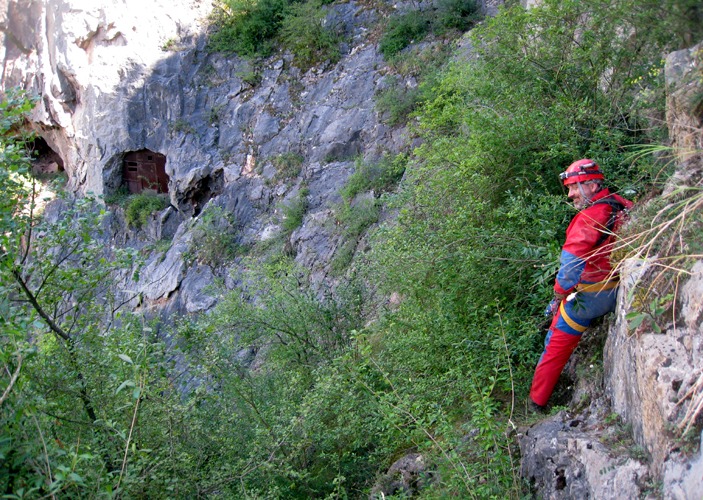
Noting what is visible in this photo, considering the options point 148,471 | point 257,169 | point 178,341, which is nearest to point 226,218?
point 257,169

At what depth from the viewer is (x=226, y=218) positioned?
653 inches

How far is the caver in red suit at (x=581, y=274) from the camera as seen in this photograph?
14.1 ft

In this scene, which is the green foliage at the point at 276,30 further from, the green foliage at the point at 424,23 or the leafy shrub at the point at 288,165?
the leafy shrub at the point at 288,165

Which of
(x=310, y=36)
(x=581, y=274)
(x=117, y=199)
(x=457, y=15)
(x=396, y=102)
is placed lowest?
(x=117, y=199)

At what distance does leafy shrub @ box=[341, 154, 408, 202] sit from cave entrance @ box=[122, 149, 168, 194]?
8.65 m

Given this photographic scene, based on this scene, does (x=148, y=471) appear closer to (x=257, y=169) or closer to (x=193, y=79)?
(x=257, y=169)

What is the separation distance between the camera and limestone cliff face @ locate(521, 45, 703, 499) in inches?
118

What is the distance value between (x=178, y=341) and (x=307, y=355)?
209 centimetres

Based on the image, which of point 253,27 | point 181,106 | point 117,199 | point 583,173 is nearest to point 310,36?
point 253,27

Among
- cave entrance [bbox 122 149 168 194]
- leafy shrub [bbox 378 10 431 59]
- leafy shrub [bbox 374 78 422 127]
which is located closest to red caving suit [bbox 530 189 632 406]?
leafy shrub [bbox 374 78 422 127]

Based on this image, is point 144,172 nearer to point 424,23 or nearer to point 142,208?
point 142,208

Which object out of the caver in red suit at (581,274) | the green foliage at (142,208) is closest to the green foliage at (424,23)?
the green foliage at (142,208)

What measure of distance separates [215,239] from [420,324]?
37.0ft

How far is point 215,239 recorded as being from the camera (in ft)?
52.7
